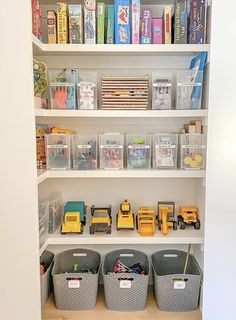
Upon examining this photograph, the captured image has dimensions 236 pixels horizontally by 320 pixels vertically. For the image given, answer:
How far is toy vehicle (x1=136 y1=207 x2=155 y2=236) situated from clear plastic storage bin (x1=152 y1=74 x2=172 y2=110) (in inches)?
23.7

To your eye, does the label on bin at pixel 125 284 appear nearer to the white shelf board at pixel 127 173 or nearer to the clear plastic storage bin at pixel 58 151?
the white shelf board at pixel 127 173

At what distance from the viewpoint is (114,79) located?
5.46 ft

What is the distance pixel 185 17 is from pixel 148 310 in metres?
1.59

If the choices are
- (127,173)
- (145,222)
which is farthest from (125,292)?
(127,173)

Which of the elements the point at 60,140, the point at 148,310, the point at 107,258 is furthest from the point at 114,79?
the point at 148,310

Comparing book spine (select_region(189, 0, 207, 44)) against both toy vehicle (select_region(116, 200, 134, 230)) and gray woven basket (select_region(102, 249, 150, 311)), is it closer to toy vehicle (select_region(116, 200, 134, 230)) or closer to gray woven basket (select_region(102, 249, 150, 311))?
toy vehicle (select_region(116, 200, 134, 230))

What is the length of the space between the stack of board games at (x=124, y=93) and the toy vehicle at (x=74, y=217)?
0.62 meters

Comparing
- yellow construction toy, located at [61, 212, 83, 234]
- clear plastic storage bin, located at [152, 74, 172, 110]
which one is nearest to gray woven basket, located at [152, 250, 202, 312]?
yellow construction toy, located at [61, 212, 83, 234]

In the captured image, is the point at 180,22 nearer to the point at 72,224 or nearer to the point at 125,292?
the point at 72,224

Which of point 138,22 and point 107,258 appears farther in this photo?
point 107,258
